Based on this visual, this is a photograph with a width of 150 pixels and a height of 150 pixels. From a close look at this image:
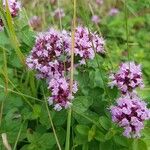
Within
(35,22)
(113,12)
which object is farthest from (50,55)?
(113,12)

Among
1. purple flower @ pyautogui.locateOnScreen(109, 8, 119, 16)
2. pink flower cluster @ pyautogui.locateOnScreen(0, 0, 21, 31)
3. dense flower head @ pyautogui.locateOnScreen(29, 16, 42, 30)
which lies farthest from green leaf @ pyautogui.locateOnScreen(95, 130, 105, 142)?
purple flower @ pyautogui.locateOnScreen(109, 8, 119, 16)

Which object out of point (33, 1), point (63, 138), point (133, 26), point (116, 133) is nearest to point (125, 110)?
point (116, 133)

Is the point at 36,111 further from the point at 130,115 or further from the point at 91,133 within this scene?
the point at 130,115

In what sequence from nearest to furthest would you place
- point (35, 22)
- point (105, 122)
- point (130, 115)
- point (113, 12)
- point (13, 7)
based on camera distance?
point (130, 115) < point (105, 122) < point (13, 7) < point (35, 22) < point (113, 12)

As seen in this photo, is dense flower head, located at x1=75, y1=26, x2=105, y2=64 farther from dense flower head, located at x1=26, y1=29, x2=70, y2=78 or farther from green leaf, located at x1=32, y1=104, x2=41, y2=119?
green leaf, located at x1=32, y1=104, x2=41, y2=119

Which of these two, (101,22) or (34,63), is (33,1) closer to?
(101,22)
